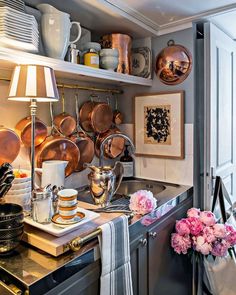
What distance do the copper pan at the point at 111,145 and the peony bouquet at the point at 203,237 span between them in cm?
65

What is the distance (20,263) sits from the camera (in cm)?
81

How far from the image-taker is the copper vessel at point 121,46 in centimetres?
158

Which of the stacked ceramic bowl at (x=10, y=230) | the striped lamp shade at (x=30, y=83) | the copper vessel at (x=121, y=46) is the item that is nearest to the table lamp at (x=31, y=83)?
the striped lamp shade at (x=30, y=83)

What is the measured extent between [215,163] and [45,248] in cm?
120

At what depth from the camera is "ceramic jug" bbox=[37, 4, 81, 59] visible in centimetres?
116

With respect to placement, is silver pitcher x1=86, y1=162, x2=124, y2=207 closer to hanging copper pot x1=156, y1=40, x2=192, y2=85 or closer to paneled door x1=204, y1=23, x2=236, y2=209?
paneled door x1=204, y1=23, x2=236, y2=209

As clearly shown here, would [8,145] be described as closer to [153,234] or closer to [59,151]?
[59,151]

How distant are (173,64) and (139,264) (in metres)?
1.19

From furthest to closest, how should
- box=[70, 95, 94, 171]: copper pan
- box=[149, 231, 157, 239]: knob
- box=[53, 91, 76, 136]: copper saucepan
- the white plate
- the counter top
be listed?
box=[70, 95, 94, 171]: copper pan, box=[53, 91, 76, 136]: copper saucepan, box=[149, 231, 157, 239]: knob, the white plate, the counter top

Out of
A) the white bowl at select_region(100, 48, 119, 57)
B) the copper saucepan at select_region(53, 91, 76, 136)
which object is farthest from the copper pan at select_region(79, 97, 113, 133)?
the white bowl at select_region(100, 48, 119, 57)

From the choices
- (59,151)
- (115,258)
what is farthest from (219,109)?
(115,258)

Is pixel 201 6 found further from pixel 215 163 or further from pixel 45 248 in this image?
pixel 45 248

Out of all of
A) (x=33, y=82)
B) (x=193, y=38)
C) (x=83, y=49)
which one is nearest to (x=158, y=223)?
(x=33, y=82)

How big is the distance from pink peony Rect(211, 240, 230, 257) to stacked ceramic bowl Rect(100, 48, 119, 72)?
1120 millimetres
